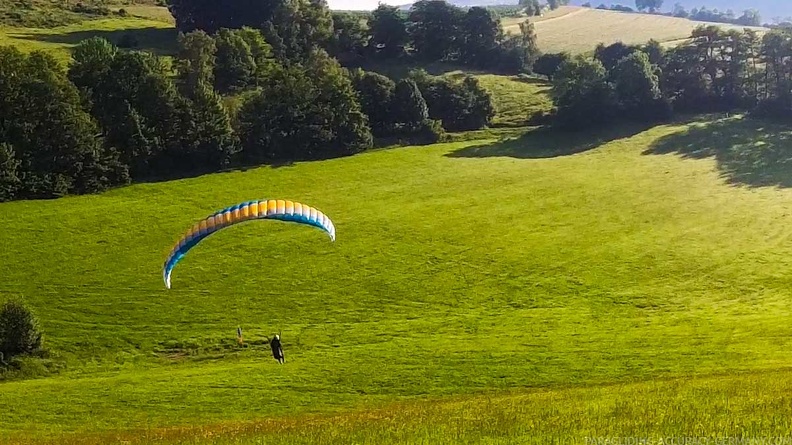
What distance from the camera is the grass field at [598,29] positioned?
5827 inches

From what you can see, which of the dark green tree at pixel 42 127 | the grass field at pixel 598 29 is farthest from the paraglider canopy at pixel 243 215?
the grass field at pixel 598 29

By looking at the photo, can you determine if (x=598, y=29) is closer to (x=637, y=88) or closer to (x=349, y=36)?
(x=349, y=36)

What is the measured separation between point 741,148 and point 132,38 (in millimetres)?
85923

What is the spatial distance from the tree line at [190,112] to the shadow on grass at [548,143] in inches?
282

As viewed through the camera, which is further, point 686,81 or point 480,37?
point 480,37

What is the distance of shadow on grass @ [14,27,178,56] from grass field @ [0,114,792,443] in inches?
1823

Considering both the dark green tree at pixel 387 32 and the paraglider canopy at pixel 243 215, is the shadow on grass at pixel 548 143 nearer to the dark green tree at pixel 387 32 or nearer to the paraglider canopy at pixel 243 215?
the dark green tree at pixel 387 32

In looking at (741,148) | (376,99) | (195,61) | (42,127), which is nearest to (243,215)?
(42,127)

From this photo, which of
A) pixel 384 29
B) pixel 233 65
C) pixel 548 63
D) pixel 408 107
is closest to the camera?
pixel 408 107

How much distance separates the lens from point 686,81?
351 ft

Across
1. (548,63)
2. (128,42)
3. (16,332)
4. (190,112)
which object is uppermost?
(128,42)

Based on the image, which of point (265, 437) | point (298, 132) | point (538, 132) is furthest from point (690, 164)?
point (265, 437)

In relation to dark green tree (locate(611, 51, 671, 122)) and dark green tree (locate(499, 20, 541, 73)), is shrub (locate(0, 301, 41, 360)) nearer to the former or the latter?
dark green tree (locate(611, 51, 671, 122))

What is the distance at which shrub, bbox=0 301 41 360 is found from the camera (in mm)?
43094
